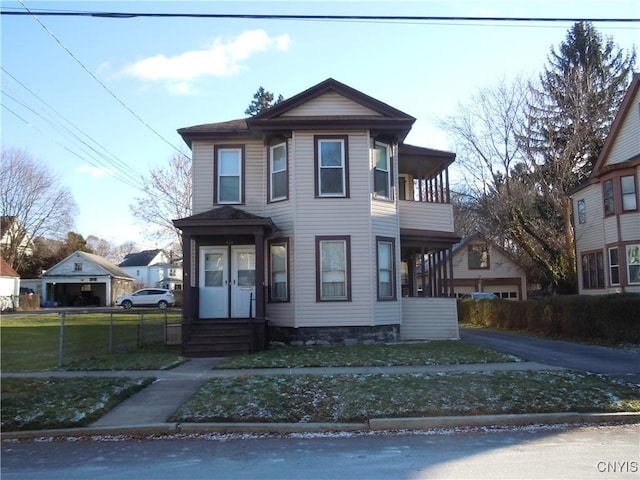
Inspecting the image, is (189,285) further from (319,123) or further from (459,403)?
(459,403)

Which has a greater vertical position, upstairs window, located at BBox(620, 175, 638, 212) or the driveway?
upstairs window, located at BBox(620, 175, 638, 212)

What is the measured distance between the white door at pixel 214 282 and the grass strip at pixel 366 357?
2635 mm

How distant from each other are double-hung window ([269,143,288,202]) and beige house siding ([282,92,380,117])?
1168mm

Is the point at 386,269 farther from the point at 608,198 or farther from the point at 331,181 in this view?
the point at 608,198

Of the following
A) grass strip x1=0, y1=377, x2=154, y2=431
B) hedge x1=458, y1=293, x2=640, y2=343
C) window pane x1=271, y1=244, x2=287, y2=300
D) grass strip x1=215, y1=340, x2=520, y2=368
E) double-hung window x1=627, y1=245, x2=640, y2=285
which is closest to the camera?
grass strip x1=0, y1=377, x2=154, y2=431

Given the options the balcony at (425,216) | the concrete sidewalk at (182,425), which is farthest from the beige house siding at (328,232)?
the concrete sidewalk at (182,425)

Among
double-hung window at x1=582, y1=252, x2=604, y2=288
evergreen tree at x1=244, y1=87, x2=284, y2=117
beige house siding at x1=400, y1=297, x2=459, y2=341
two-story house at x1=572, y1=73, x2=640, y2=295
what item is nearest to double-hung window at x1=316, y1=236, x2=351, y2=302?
beige house siding at x1=400, y1=297, x2=459, y2=341

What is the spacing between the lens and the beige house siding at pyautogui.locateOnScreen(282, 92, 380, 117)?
16891mm

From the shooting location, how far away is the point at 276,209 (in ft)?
55.9

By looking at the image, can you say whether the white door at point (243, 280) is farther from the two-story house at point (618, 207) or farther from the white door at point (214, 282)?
the two-story house at point (618, 207)

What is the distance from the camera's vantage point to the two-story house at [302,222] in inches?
642

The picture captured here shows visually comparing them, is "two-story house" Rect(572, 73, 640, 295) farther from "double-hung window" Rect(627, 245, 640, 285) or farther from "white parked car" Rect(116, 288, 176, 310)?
"white parked car" Rect(116, 288, 176, 310)

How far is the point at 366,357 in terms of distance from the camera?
13.1 meters

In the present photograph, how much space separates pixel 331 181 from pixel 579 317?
9.95m
